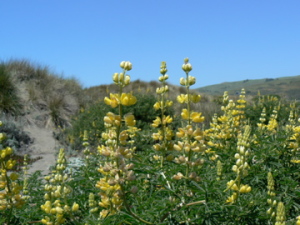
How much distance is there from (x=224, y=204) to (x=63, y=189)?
1.06m

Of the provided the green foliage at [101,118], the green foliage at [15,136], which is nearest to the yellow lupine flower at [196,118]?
the green foliage at [101,118]

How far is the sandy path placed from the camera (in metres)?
11.4

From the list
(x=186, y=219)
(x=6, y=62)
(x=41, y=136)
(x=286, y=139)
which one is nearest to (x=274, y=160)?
(x=286, y=139)

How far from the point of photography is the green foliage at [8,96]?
15.1m

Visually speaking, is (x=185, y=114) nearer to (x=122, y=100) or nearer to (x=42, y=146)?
(x=122, y=100)

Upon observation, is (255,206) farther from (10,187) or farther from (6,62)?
(6,62)

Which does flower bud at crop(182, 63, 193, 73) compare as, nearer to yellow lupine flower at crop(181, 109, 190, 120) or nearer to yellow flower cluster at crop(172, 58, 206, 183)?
yellow flower cluster at crop(172, 58, 206, 183)

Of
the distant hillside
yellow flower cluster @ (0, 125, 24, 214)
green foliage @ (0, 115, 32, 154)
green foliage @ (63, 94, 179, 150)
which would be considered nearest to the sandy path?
green foliage @ (0, 115, 32, 154)

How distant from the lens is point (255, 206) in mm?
2453

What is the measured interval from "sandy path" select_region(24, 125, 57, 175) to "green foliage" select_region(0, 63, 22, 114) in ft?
3.46

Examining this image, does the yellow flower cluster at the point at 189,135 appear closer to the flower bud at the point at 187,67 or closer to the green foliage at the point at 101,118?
the flower bud at the point at 187,67

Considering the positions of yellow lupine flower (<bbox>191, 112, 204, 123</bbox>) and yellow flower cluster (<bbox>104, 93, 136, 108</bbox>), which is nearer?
yellow flower cluster (<bbox>104, 93, 136, 108</bbox>)

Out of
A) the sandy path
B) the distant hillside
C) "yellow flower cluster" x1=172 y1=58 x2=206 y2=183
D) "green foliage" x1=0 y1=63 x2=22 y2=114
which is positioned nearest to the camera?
"yellow flower cluster" x1=172 y1=58 x2=206 y2=183

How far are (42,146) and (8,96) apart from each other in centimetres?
310
